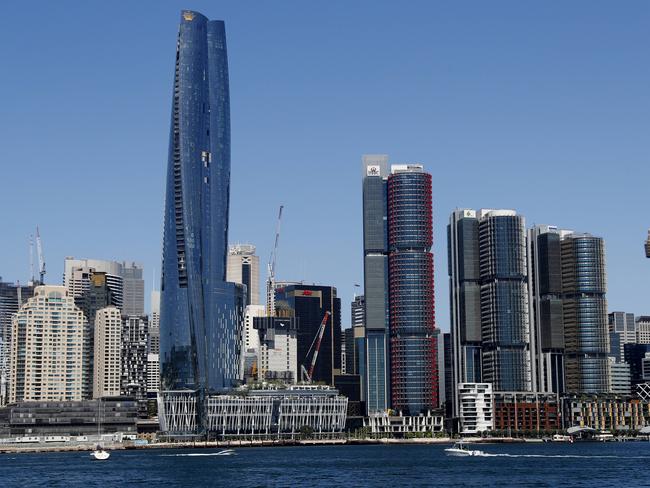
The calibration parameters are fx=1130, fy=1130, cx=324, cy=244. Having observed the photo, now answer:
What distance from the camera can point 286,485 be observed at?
188500 millimetres

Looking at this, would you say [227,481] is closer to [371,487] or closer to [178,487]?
[178,487]

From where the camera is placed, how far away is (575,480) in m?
194

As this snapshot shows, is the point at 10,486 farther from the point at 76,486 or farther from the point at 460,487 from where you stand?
the point at 460,487

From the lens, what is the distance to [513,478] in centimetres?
19938

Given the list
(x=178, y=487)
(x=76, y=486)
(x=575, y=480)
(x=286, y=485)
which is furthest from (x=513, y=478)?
→ (x=76, y=486)

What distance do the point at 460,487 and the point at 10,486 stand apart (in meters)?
78.7

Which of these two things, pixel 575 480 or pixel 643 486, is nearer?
pixel 643 486

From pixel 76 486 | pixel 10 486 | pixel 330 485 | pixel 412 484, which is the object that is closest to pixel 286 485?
pixel 330 485

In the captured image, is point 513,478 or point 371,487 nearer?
point 371,487

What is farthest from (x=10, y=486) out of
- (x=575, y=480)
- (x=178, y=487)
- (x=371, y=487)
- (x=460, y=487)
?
(x=575, y=480)

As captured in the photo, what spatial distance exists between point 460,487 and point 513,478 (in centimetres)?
2045

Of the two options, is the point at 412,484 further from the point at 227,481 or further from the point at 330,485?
the point at 227,481

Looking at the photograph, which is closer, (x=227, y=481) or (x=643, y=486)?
(x=643, y=486)

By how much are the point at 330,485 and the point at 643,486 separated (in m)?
50.4
